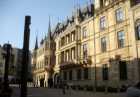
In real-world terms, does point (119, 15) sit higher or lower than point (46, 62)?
higher

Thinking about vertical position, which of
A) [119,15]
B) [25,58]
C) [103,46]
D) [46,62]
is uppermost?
[119,15]

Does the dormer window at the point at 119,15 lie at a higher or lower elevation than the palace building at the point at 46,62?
higher

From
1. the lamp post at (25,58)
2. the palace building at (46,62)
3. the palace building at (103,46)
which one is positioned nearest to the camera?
the lamp post at (25,58)

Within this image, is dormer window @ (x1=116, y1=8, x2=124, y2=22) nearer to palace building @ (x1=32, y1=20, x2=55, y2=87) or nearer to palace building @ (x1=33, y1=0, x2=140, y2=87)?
palace building @ (x1=33, y1=0, x2=140, y2=87)

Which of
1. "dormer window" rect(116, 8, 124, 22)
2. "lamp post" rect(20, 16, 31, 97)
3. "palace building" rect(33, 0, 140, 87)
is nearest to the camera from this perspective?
"lamp post" rect(20, 16, 31, 97)

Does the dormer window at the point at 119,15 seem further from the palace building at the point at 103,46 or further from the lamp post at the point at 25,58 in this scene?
the lamp post at the point at 25,58

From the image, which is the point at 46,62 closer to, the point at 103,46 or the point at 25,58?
the point at 103,46

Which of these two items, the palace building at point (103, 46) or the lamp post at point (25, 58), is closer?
the lamp post at point (25, 58)

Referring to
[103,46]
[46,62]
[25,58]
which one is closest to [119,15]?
[103,46]

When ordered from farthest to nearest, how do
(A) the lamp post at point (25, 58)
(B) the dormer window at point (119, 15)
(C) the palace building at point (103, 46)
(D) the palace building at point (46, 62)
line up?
1. (D) the palace building at point (46, 62)
2. (B) the dormer window at point (119, 15)
3. (C) the palace building at point (103, 46)
4. (A) the lamp post at point (25, 58)

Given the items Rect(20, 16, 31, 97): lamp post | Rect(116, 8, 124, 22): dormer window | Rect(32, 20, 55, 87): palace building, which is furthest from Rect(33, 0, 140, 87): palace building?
Rect(20, 16, 31, 97): lamp post

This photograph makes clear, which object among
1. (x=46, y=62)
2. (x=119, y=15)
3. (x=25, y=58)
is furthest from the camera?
(x=46, y=62)

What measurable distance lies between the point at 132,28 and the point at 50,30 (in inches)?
1390

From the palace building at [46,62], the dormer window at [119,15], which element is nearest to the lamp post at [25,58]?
the dormer window at [119,15]
